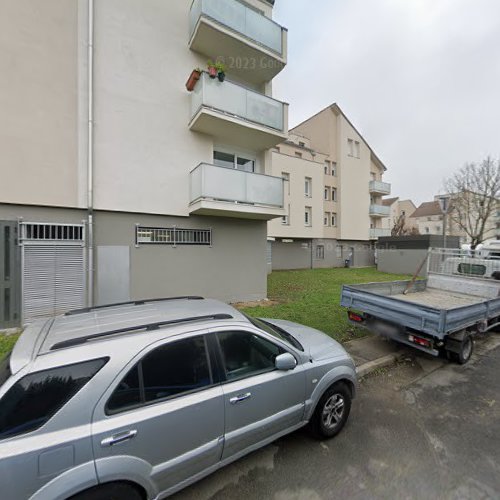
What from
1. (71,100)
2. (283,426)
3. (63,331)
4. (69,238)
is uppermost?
(71,100)

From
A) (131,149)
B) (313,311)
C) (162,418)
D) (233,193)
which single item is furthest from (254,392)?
(131,149)

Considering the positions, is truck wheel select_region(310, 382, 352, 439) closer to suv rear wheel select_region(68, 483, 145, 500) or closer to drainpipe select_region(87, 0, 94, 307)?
suv rear wheel select_region(68, 483, 145, 500)

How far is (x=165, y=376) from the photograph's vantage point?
2.01m

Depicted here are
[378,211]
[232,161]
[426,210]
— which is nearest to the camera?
[232,161]

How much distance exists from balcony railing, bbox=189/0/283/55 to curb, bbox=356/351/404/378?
9.99m

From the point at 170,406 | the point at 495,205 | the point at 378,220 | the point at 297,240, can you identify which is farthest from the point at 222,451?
the point at 378,220

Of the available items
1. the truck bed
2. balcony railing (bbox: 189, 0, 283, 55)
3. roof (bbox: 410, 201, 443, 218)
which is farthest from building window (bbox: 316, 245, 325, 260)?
roof (bbox: 410, 201, 443, 218)

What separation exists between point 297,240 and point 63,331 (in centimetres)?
2196

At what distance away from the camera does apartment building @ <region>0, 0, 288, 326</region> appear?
640 centimetres

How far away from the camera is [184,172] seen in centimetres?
841

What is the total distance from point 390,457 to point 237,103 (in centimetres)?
901

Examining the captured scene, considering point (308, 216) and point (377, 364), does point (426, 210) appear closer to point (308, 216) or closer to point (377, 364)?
point (308, 216)

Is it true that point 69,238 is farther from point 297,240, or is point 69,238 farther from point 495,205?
point 495,205

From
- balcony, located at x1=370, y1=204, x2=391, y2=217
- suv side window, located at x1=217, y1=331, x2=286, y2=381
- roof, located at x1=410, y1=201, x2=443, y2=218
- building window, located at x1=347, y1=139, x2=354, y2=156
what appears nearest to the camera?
suv side window, located at x1=217, y1=331, x2=286, y2=381
